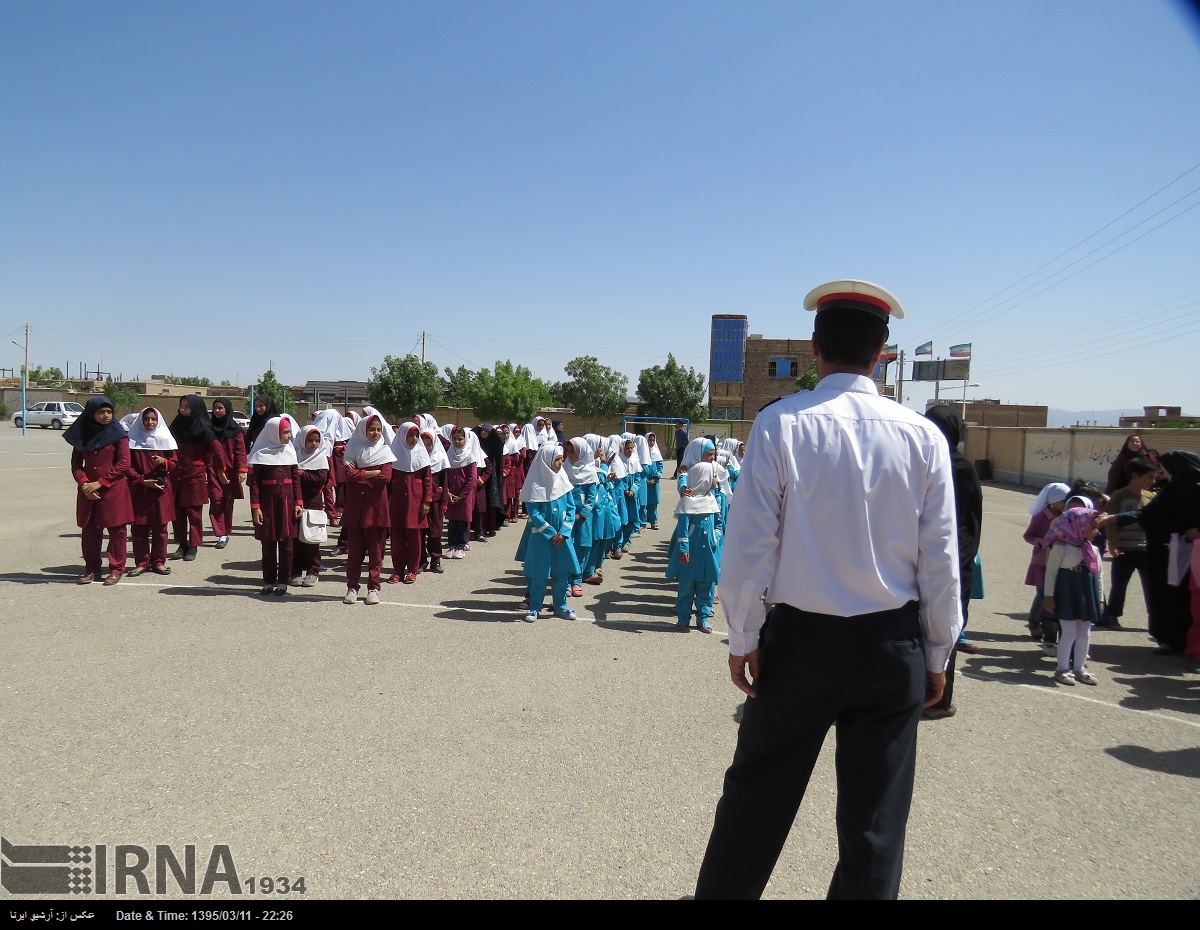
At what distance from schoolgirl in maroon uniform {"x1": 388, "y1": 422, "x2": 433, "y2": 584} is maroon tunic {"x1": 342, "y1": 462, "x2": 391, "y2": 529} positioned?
0.30m

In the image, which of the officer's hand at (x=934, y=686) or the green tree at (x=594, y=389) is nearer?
the officer's hand at (x=934, y=686)

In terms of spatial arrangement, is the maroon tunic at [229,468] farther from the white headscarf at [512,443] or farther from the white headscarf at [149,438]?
the white headscarf at [512,443]

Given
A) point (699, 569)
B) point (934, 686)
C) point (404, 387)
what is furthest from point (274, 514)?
point (404, 387)

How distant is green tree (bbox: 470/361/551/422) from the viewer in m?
43.7

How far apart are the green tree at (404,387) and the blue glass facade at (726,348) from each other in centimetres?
2709

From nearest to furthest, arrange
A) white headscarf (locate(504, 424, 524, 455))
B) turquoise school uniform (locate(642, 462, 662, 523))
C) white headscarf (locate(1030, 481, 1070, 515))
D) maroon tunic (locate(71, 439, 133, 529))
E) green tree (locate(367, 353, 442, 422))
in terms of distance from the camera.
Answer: white headscarf (locate(1030, 481, 1070, 515))
maroon tunic (locate(71, 439, 133, 529))
white headscarf (locate(504, 424, 524, 455))
turquoise school uniform (locate(642, 462, 662, 523))
green tree (locate(367, 353, 442, 422))

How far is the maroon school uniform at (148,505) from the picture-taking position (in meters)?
8.58

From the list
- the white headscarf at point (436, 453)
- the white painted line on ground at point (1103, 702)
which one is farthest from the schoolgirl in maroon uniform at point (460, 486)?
the white painted line on ground at point (1103, 702)

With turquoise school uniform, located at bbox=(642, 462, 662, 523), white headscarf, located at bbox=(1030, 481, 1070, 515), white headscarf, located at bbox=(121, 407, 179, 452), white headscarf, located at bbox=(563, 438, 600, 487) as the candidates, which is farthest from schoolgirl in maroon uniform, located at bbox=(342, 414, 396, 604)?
turquoise school uniform, located at bbox=(642, 462, 662, 523)

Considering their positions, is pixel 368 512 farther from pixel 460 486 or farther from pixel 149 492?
pixel 460 486

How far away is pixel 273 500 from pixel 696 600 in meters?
4.46

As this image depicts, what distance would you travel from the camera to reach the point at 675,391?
48625 mm

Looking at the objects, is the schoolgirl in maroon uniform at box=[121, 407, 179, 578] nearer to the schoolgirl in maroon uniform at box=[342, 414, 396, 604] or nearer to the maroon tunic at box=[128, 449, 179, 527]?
the maroon tunic at box=[128, 449, 179, 527]
